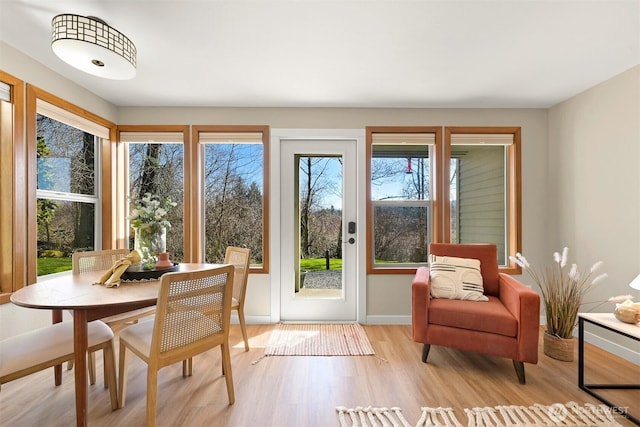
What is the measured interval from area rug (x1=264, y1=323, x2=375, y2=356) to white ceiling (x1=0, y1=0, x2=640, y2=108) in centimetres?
233

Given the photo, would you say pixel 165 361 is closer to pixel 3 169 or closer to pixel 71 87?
pixel 3 169

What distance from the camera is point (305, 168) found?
3.08m

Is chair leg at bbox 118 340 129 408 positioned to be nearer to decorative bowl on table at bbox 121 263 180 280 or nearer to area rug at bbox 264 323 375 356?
decorative bowl on table at bbox 121 263 180 280

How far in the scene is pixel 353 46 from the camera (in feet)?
6.23

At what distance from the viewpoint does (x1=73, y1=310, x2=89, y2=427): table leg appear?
1.33 m

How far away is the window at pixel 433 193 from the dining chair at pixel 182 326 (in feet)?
6.03

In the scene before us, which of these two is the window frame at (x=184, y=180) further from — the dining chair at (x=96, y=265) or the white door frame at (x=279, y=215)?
the white door frame at (x=279, y=215)

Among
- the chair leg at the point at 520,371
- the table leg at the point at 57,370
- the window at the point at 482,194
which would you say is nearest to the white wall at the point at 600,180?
the window at the point at 482,194

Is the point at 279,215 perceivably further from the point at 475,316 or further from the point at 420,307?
the point at 475,316

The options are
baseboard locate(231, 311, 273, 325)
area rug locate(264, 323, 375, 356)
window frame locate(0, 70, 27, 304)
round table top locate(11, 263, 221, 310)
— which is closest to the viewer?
round table top locate(11, 263, 221, 310)

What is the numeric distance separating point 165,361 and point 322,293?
189 centimetres

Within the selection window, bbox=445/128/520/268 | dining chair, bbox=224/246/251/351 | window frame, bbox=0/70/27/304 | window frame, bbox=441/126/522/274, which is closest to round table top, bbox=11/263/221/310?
window frame, bbox=0/70/27/304

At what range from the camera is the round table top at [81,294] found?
1.29 meters

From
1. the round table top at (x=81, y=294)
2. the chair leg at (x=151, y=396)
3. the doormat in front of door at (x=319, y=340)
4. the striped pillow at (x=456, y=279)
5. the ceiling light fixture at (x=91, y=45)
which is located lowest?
the doormat in front of door at (x=319, y=340)
